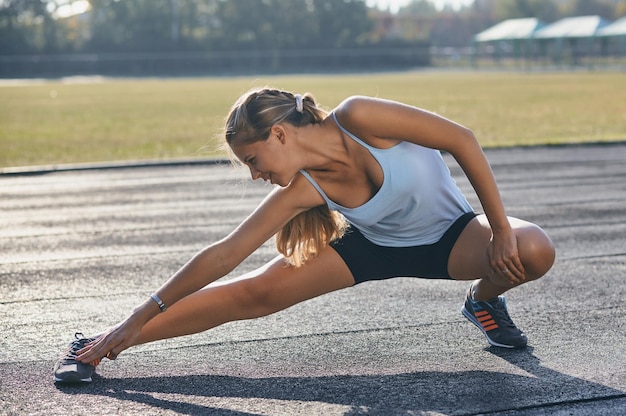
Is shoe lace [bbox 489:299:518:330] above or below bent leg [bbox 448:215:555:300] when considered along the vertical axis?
below

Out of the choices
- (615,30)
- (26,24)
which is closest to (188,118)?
(615,30)

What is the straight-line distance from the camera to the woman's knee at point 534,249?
398 centimetres

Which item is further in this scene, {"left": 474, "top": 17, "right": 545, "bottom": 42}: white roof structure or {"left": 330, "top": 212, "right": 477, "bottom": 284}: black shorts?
{"left": 474, "top": 17, "right": 545, "bottom": 42}: white roof structure

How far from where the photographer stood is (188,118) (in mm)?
23000

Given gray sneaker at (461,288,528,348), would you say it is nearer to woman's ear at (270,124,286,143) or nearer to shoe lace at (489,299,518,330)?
A: shoe lace at (489,299,518,330)

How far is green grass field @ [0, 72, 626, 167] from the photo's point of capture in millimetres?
15523

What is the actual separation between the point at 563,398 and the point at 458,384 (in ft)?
1.44

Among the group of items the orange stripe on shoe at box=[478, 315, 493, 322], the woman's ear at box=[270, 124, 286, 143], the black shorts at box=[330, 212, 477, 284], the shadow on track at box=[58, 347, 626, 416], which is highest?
the woman's ear at box=[270, 124, 286, 143]

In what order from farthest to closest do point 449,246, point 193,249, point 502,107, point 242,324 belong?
point 502,107, point 193,249, point 242,324, point 449,246

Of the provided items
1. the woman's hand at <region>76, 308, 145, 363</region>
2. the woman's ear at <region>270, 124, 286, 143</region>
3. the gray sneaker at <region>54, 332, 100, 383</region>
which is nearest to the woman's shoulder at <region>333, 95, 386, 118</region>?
the woman's ear at <region>270, 124, 286, 143</region>

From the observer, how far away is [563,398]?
3.84 metres

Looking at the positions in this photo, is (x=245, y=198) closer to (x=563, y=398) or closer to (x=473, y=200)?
(x=473, y=200)

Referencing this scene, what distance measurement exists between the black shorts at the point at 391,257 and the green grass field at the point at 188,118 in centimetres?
495

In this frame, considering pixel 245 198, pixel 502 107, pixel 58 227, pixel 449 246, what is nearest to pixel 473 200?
pixel 245 198
